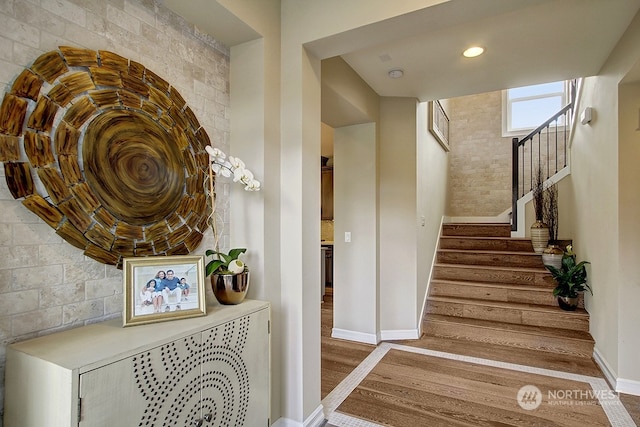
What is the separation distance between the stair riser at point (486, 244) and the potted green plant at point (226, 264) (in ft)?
13.5

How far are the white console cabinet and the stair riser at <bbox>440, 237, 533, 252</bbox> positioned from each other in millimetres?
4201

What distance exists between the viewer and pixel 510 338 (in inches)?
138

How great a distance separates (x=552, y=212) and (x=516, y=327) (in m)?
1.80

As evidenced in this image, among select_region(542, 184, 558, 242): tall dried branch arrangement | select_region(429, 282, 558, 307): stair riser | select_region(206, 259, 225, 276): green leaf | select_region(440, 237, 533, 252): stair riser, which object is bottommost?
select_region(429, 282, 558, 307): stair riser

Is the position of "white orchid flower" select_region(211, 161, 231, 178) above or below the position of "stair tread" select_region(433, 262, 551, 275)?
above

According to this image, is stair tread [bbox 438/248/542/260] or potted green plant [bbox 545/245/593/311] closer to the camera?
potted green plant [bbox 545/245/593/311]

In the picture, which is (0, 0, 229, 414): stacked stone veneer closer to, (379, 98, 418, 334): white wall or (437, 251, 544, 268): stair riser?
(379, 98, 418, 334): white wall

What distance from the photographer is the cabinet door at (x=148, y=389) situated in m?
1.04

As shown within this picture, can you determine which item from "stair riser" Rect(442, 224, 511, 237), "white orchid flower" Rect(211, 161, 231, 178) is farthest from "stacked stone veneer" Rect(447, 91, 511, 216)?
"white orchid flower" Rect(211, 161, 231, 178)

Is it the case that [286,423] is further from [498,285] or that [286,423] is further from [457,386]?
[498,285]

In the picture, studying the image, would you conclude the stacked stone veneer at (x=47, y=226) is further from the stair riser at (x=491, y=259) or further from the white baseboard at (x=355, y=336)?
the stair riser at (x=491, y=259)

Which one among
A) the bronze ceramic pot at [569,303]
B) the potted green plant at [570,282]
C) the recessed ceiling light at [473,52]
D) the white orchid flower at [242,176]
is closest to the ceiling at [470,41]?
the recessed ceiling light at [473,52]

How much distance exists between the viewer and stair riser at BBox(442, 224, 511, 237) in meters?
5.27

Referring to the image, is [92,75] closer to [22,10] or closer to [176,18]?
[22,10]
